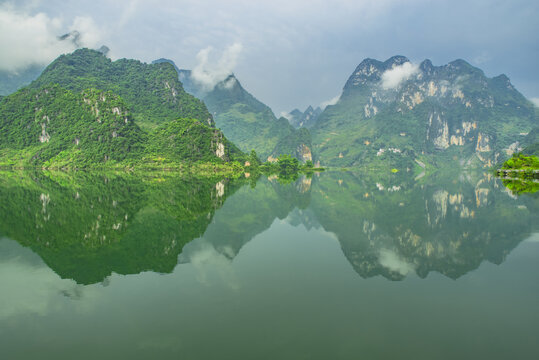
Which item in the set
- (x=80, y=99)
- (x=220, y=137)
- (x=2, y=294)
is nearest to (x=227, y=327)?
(x=2, y=294)

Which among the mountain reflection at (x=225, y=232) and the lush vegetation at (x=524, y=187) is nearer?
the mountain reflection at (x=225, y=232)

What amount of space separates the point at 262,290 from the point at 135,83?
635ft

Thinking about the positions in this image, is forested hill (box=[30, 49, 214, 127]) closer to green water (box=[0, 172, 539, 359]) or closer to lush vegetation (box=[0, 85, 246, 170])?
lush vegetation (box=[0, 85, 246, 170])

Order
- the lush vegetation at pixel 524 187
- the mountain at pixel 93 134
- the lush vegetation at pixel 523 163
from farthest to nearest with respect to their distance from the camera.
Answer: the mountain at pixel 93 134 < the lush vegetation at pixel 523 163 < the lush vegetation at pixel 524 187

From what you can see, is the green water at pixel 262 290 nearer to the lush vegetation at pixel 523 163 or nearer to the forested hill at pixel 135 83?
the lush vegetation at pixel 523 163

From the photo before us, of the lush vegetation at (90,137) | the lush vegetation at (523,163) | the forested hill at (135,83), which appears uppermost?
the forested hill at (135,83)

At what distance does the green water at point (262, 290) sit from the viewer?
6086mm

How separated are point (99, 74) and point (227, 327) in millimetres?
211683

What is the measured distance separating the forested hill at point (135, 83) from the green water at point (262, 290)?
13839 centimetres

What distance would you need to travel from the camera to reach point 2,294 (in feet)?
27.7

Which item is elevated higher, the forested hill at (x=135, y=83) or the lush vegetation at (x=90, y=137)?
the forested hill at (x=135, y=83)

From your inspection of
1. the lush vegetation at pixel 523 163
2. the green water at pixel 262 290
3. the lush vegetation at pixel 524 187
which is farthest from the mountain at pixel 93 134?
the green water at pixel 262 290

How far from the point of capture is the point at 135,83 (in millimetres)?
176500

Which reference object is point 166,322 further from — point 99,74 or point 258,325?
point 99,74
